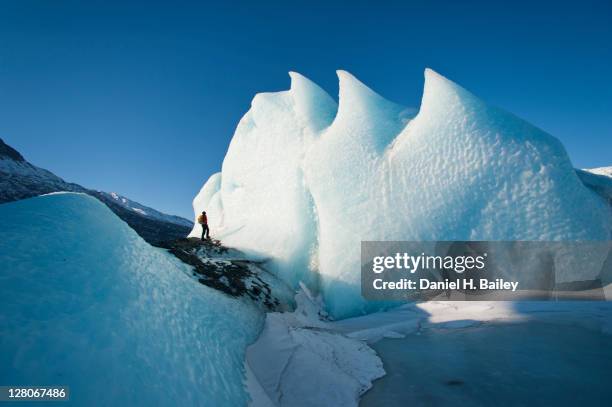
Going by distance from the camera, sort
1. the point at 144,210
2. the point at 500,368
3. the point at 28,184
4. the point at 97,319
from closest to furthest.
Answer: the point at 97,319, the point at 500,368, the point at 28,184, the point at 144,210

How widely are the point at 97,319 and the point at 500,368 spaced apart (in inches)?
181

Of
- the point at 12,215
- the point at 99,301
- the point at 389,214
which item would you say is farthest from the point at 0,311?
the point at 389,214

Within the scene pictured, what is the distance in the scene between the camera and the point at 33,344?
1904 mm

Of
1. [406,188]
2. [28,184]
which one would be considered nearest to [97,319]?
[406,188]

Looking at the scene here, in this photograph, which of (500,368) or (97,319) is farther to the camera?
(500,368)

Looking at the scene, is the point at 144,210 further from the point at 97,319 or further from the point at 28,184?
the point at 97,319

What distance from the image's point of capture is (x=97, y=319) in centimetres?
233

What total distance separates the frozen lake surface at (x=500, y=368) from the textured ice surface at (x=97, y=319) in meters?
2.02

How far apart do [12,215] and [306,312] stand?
256 inches

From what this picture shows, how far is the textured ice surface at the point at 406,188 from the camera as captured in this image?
777cm
